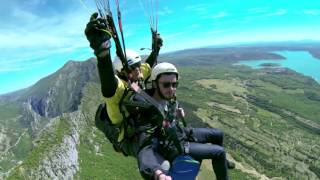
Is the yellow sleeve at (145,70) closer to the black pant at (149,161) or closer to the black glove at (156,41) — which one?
the black glove at (156,41)

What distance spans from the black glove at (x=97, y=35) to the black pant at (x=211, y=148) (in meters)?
2.41

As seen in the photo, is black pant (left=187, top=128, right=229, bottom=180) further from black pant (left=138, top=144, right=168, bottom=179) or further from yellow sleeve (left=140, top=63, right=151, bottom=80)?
yellow sleeve (left=140, top=63, right=151, bottom=80)

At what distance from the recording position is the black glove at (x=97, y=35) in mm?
5660

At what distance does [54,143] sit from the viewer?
365 ft

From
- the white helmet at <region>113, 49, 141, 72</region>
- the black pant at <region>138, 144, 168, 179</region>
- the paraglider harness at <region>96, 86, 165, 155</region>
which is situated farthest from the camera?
the white helmet at <region>113, 49, 141, 72</region>

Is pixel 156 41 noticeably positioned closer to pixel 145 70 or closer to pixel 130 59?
pixel 145 70

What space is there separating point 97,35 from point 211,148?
2.87 metres

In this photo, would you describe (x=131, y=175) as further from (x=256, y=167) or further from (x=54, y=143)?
(x=256, y=167)

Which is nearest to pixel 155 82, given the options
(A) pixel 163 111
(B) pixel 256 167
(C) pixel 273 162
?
(A) pixel 163 111

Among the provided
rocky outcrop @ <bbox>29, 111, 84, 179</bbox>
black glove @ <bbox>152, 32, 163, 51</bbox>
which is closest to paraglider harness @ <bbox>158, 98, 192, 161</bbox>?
black glove @ <bbox>152, 32, 163, 51</bbox>

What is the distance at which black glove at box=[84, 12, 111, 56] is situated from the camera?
18.6 ft

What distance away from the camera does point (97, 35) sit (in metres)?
5.70

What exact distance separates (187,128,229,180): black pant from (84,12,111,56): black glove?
2411 mm

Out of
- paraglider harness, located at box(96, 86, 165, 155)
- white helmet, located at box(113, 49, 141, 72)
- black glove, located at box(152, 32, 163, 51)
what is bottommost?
paraglider harness, located at box(96, 86, 165, 155)
